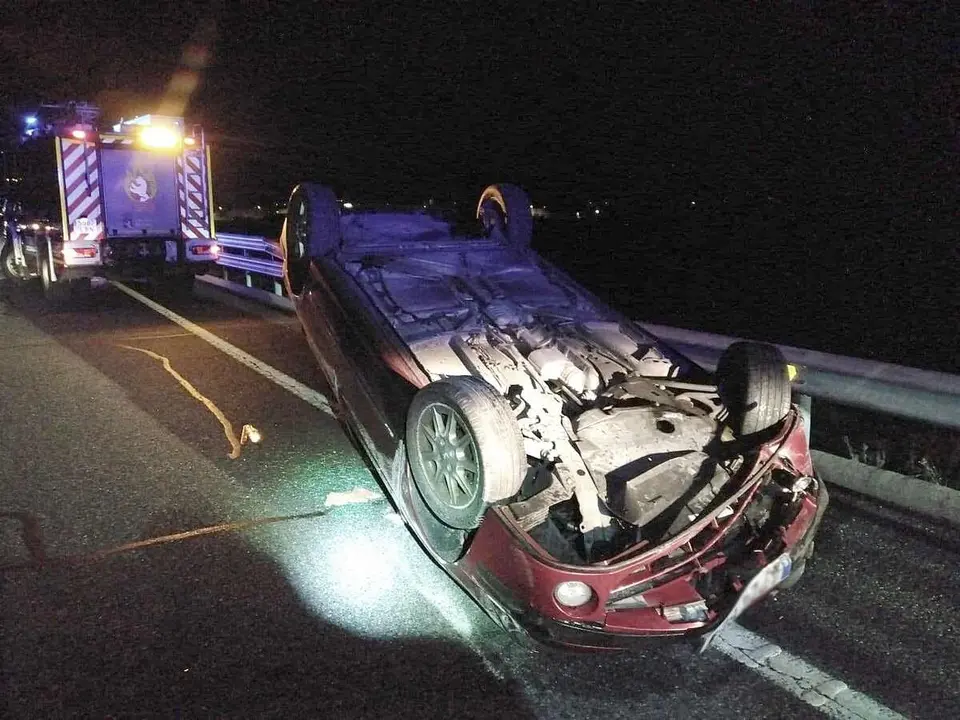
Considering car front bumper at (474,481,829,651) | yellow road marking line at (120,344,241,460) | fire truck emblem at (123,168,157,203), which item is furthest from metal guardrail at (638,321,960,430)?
fire truck emblem at (123,168,157,203)

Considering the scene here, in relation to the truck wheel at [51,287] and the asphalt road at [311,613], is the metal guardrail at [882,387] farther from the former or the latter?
the truck wheel at [51,287]

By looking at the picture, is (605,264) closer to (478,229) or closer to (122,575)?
(478,229)

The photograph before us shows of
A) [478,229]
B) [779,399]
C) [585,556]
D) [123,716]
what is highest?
[478,229]

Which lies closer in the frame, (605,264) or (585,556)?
(585,556)

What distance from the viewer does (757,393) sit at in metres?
3.75

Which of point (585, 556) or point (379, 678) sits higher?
point (585, 556)

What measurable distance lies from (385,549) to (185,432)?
2.45m

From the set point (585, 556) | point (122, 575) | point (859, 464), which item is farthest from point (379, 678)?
point (859, 464)

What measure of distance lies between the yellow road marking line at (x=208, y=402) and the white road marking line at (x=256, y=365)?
2.07 ft

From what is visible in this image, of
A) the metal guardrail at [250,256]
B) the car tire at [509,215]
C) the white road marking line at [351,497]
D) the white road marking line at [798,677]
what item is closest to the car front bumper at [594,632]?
the white road marking line at [798,677]

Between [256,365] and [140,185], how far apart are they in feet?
20.1

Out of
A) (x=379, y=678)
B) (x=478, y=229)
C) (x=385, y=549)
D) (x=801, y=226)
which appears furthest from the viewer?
(x=801, y=226)

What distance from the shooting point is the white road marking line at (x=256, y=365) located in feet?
21.5

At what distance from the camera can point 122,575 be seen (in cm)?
373
